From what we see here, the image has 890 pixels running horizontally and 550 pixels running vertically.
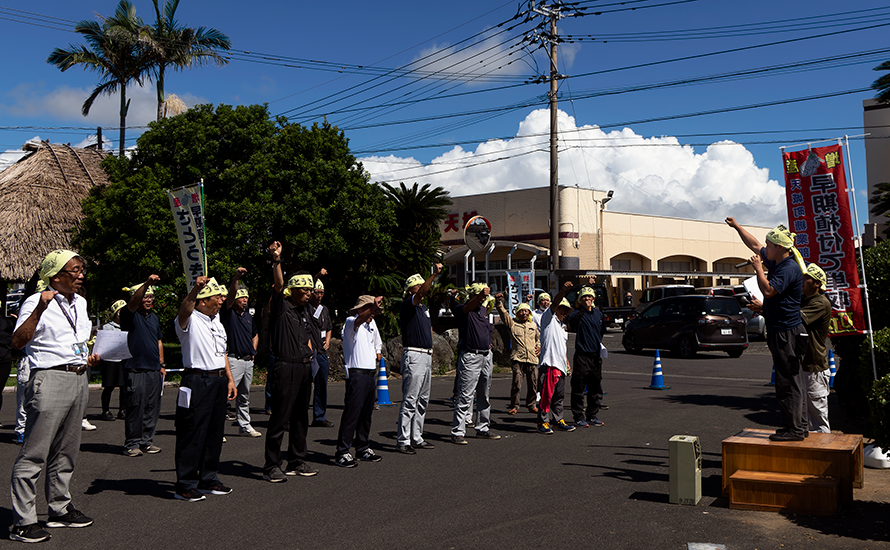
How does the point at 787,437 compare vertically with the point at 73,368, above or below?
below

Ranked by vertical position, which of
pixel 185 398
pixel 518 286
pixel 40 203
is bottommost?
pixel 185 398

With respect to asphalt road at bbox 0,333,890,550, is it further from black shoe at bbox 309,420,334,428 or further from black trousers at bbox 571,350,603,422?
black trousers at bbox 571,350,603,422

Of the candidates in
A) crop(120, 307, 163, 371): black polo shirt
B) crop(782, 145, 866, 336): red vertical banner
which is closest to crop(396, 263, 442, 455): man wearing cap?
crop(120, 307, 163, 371): black polo shirt

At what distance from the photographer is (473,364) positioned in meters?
9.33

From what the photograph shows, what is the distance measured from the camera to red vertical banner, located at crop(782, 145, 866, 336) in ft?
28.5

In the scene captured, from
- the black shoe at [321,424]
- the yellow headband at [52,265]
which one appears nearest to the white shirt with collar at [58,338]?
the yellow headband at [52,265]

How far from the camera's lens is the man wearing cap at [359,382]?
787cm

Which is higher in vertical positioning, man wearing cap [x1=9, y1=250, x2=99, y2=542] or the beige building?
the beige building

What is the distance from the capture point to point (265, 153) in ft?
60.5

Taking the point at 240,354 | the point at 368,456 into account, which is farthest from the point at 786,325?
the point at 240,354

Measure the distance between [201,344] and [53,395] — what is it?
1.34 m

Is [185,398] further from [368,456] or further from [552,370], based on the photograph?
[552,370]

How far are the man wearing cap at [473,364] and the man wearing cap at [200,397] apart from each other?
338 centimetres

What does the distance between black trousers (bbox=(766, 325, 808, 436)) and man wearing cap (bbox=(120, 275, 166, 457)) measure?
679cm
